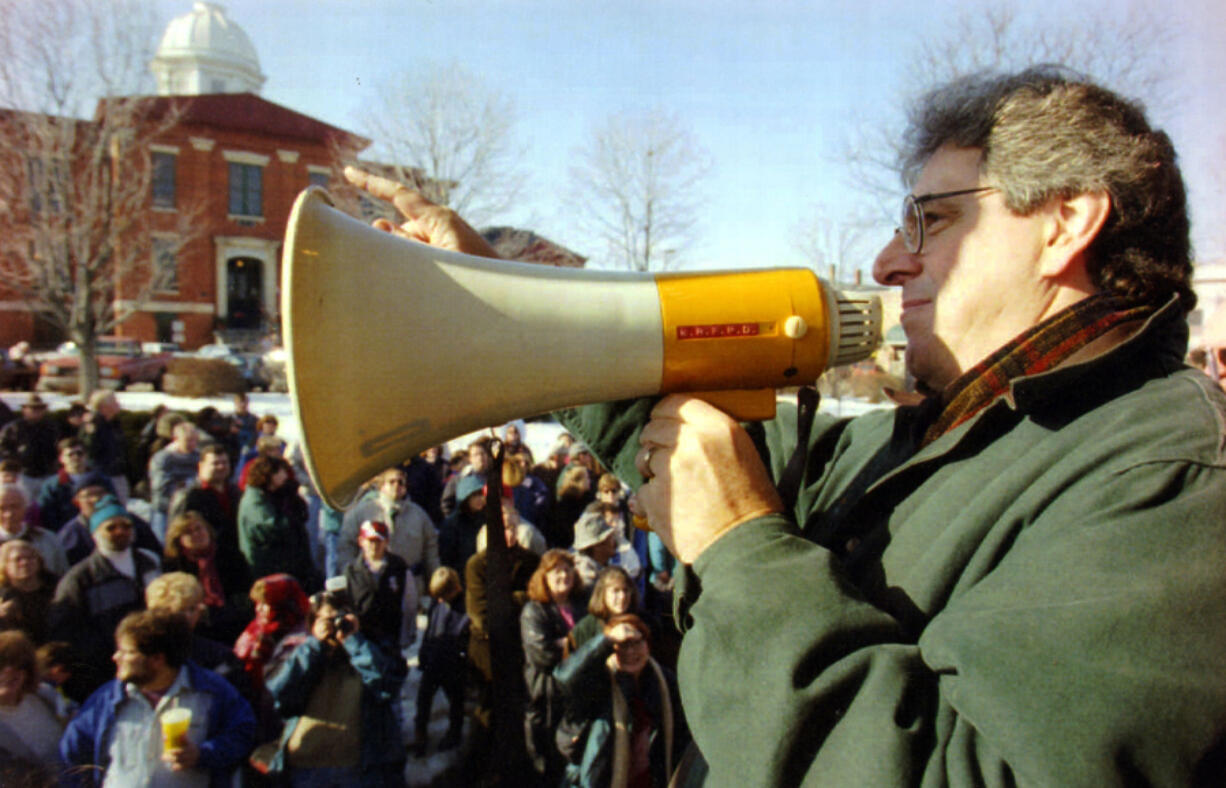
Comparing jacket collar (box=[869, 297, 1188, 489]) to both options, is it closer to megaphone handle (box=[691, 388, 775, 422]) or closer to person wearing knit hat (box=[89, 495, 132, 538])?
megaphone handle (box=[691, 388, 775, 422])

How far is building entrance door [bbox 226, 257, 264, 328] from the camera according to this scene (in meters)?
28.9

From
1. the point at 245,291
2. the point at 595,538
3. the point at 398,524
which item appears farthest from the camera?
the point at 245,291

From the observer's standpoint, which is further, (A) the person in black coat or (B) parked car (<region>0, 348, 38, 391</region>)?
(B) parked car (<region>0, 348, 38, 391</region>)

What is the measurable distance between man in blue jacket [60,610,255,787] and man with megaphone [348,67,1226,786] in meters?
2.37

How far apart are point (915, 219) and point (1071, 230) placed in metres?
0.24

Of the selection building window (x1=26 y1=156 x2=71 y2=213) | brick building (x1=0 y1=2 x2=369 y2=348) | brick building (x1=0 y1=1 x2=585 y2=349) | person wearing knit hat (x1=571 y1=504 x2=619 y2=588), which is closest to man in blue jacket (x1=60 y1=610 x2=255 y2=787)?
person wearing knit hat (x1=571 y1=504 x2=619 y2=588)

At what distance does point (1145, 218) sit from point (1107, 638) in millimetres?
723

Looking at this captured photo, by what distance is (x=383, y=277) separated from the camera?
3.74 feet

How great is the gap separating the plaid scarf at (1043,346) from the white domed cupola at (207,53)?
38981 mm

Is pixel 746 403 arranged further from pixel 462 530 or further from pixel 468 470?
pixel 468 470

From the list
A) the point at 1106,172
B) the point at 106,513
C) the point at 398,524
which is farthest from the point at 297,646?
the point at 1106,172

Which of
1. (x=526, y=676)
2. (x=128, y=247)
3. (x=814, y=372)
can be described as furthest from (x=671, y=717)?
(x=128, y=247)

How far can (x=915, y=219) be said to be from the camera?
4.49 feet

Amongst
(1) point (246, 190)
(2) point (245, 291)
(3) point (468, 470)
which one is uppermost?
(1) point (246, 190)
